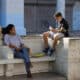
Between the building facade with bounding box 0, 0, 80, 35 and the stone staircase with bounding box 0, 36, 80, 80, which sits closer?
the stone staircase with bounding box 0, 36, 80, 80

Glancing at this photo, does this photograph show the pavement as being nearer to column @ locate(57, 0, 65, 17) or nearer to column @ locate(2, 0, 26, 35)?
column @ locate(2, 0, 26, 35)

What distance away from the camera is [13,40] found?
10.0 metres

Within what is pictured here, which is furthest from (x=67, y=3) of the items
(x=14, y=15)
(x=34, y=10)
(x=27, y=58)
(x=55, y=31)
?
(x=27, y=58)

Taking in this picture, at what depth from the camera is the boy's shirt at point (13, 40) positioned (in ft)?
32.6

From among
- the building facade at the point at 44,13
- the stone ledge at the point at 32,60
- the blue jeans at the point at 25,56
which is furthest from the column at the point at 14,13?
the blue jeans at the point at 25,56

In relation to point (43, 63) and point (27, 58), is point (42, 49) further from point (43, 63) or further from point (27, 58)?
point (27, 58)

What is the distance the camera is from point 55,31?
35.5 ft

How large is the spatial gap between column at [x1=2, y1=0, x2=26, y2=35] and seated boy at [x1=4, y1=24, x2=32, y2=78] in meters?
6.05

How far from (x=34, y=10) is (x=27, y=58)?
11.9m

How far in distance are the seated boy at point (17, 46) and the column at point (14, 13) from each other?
19.8 feet

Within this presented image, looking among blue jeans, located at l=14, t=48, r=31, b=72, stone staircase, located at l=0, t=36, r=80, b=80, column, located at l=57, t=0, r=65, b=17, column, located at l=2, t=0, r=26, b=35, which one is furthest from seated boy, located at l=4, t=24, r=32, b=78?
column, located at l=57, t=0, r=65, b=17

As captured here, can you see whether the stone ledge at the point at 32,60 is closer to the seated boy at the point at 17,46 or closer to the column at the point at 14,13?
the seated boy at the point at 17,46

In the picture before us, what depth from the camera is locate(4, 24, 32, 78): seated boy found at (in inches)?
381

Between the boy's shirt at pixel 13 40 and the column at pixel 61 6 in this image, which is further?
the column at pixel 61 6
